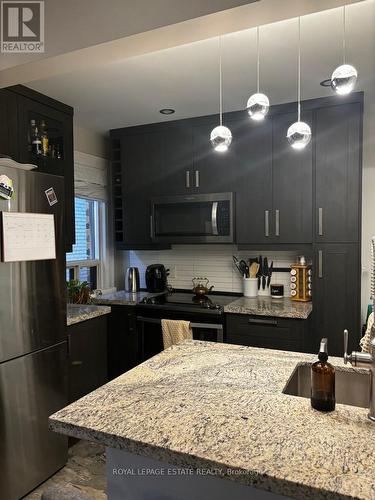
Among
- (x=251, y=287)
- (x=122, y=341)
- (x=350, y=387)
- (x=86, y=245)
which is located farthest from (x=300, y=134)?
(x=86, y=245)

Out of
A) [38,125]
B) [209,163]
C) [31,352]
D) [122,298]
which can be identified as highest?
[38,125]

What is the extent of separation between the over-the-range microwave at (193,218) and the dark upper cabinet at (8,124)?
1323 millimetres

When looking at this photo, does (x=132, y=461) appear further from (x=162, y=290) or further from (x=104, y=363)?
(x=162, y=290)

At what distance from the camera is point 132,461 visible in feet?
3.75

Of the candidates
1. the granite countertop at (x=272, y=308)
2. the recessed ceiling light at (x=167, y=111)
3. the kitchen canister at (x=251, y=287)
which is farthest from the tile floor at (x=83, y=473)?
the recessed ceiling light at (x=167, y=111)

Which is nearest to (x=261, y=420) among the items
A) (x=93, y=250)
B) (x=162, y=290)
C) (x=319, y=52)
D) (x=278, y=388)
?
(x=278, y=388)

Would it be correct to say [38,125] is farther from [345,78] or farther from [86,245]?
[345,78]

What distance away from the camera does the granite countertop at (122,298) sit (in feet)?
10.6

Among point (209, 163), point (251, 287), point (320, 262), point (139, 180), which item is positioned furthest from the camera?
point (139, 180)

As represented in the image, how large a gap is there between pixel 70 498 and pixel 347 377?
1073mm

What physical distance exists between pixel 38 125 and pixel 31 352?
62.7 inches

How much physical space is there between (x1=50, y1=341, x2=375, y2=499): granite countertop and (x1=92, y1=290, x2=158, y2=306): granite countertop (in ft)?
5.82

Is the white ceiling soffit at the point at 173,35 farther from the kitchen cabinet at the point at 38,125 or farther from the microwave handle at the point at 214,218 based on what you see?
the microwave handle at the point at 214,218

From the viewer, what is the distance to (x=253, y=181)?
121 inches
